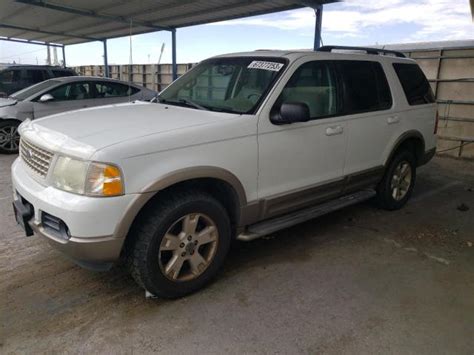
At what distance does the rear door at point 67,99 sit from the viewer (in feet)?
27.7

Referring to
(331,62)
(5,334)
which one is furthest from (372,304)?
(5,334)

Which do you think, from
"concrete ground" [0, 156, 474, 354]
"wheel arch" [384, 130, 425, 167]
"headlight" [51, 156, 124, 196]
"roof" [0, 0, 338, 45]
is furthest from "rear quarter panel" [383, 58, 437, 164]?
"roof" [0, 0, 338, 45]

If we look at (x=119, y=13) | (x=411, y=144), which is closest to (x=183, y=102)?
(x=411, y=144)

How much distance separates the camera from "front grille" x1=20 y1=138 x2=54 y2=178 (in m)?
2.82

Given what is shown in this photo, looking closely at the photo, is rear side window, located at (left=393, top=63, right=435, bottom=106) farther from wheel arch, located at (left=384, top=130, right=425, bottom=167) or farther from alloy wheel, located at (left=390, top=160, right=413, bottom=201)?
alloy wheel, located at (left=390, top=160, right=413, bottom=201)

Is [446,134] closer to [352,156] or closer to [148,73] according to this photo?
[352,156]

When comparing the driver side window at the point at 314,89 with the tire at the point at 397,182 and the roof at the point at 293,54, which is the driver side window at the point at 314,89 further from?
the tire at the point at 397,182

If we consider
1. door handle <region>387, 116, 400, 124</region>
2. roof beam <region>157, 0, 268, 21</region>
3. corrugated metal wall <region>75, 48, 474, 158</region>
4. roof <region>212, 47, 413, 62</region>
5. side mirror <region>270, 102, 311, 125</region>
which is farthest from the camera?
roof beam <region>157, 0, 268, 21</region>

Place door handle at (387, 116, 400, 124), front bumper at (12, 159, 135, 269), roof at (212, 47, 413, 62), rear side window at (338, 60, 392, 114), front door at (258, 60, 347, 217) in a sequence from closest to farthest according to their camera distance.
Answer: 1. front bumper at (12, 159, 135, 269)
2. front door at (258, 60, 347, 217)
3. roof at (212, 47, 413, 62)
4. rear side window at (338, 60, 392, 114)
5. door handle at (387, 116, 400, 124)

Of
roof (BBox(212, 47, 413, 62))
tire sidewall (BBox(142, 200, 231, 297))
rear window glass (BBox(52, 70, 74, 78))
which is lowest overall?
tire sidewall (BBox(142, 200, 231, 297))

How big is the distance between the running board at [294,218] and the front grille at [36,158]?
61.9 inches

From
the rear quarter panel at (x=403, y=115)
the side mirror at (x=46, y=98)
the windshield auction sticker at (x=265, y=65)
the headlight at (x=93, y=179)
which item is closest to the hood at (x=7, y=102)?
the side mirror at (x=46, y=98)

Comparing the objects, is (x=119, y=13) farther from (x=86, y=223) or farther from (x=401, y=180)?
(x=86, y=223)

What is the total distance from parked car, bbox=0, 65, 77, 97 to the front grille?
365 inches
